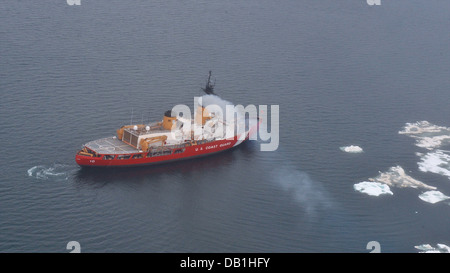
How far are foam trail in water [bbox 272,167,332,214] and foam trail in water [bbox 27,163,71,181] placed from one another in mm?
41822

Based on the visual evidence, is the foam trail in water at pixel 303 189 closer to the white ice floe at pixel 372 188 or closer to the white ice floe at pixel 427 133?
the white ice floe at pixel 372 188

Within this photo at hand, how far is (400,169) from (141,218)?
190ft

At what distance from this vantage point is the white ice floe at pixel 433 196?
4668 inches

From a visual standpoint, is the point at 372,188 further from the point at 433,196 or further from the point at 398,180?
the point at 433,196

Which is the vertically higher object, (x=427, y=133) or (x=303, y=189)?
(x=427, y=133)

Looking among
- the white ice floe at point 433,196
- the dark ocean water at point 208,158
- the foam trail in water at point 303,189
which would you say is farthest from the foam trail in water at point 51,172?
the white ice floe at point 433,196

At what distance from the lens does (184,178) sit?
122438 millimetres

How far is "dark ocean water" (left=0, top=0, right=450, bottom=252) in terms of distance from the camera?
340 ft

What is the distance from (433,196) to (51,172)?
75.2 metres

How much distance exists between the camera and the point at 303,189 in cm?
11931

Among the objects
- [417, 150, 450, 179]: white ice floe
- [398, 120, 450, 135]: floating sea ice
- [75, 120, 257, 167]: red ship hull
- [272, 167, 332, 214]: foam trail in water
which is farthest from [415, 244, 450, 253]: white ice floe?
[398, 120, 450, 135]: floating sea ice

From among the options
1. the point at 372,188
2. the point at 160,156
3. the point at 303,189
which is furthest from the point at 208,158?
the point at 372,188
